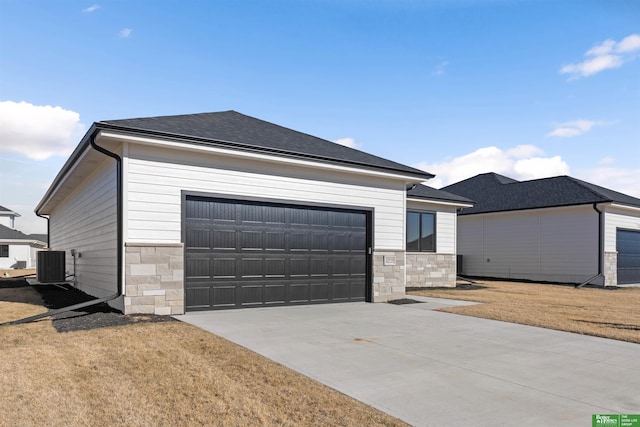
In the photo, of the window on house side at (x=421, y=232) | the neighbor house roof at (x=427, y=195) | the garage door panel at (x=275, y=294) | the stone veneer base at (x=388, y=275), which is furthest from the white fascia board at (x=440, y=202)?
the garage door panel at (x=275, y=294)

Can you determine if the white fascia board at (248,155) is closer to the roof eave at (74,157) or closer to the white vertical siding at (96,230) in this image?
the roof eave at (74,157)

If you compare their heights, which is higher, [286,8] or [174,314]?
[286,8]

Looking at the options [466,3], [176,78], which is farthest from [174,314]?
[466,3]

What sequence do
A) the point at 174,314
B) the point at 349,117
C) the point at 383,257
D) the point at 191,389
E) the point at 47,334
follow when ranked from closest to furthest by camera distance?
the point at 191,389 → the point at 47,334 → the point at 174,314 → the point at 383,257 → the point at 349,117

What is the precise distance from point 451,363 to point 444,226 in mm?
14009

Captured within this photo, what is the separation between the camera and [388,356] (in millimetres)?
6379

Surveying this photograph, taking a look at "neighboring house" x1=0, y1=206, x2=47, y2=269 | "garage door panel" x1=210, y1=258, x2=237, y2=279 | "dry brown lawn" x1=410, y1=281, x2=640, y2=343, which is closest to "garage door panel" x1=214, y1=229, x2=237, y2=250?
"garage door panel" x1=210, y1=258, x2=237, y2=279

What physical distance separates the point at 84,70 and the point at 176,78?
2.57 meters

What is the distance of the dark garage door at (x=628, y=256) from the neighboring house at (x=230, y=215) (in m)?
15.6

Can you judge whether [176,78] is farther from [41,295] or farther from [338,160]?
[41,295]

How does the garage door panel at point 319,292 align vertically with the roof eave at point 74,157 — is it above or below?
below

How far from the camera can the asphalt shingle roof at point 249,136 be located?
990 centimetres

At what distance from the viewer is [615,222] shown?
73.1 feet

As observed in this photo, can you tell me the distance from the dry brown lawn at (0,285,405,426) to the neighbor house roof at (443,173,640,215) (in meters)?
21.4
